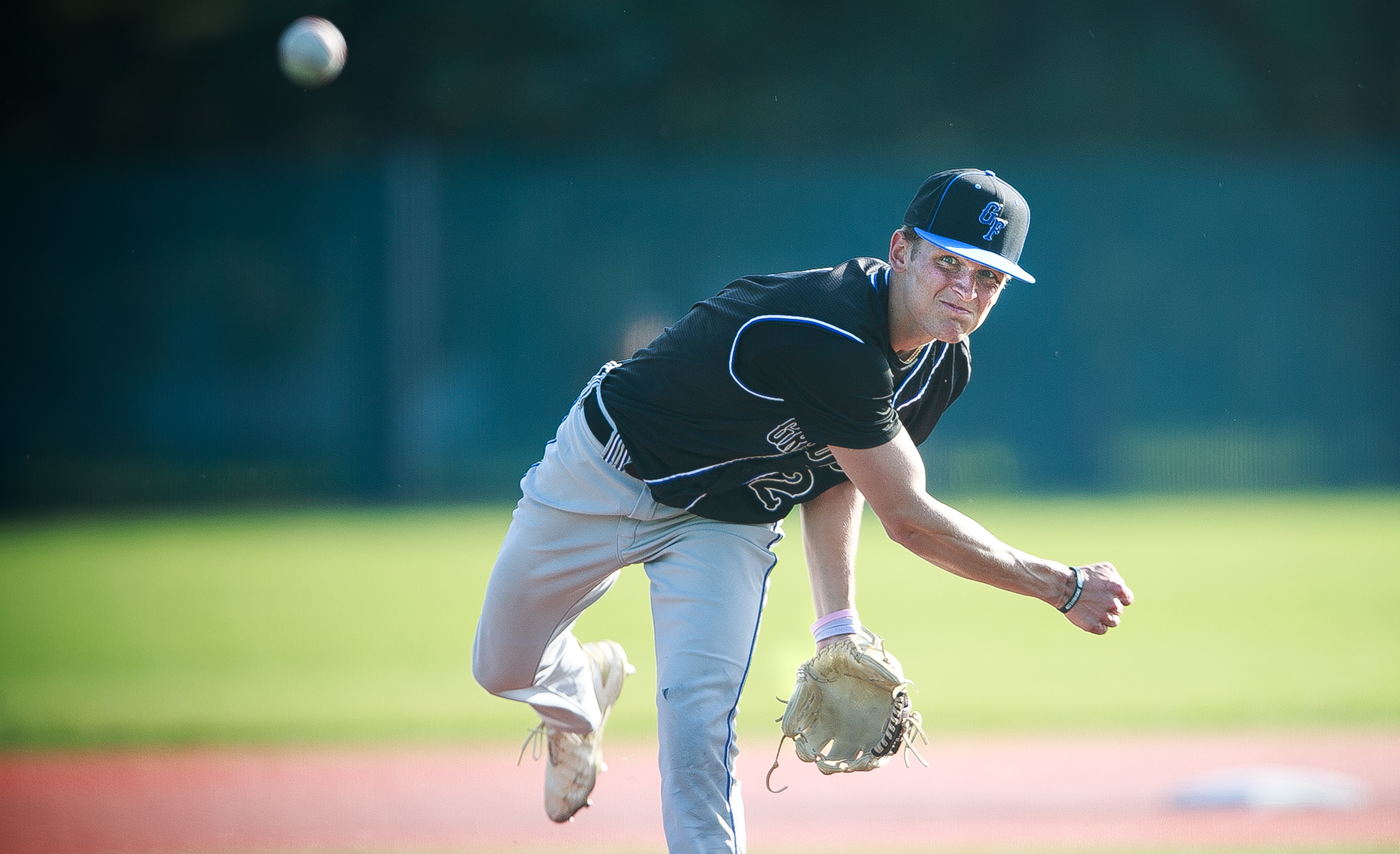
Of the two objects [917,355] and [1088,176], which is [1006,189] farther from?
[1088,176]

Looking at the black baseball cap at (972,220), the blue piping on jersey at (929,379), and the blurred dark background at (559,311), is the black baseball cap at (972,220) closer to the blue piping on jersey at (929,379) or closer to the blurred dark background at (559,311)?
the blue piping on jersey at (929,379)

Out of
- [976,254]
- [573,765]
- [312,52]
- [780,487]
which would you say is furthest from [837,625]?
[312,52]

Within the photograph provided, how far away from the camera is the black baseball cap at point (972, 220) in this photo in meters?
3.50

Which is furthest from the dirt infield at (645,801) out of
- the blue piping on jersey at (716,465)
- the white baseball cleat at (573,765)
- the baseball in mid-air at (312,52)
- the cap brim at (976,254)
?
the baseball in mid-air at (312,52)

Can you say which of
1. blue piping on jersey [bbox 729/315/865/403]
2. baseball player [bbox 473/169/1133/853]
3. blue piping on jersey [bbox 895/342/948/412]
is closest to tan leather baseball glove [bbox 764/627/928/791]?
baseball player [bbox 473/169/1133/853]

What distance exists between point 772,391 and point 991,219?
2.17 feet

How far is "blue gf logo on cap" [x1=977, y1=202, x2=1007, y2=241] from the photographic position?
3518 mm

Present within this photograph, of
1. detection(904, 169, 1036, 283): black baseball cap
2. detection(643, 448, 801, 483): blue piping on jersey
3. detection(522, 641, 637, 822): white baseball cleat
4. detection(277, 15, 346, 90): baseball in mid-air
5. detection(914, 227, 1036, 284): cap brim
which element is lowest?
detection(522, 641, 637, 822): white baseball cleat

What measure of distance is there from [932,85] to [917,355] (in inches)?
738

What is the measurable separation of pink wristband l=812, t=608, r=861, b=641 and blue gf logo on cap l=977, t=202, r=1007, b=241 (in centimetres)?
113

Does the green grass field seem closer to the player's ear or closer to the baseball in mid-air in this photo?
the baseball in mid-air

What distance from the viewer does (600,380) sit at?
4141 mm

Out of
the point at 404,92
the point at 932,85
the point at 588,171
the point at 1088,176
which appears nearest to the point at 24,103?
the point at 404,92

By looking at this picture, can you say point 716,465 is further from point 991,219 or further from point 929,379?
point 991,219
